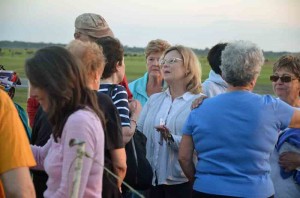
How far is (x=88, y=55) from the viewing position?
318 cm

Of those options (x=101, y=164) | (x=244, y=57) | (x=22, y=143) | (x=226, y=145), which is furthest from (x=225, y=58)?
(x=22, y=143)

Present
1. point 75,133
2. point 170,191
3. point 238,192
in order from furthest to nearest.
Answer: point 170,191 < point 238,192 < point 75,133

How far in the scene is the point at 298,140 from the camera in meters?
3.96

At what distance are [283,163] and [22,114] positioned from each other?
6.25ft

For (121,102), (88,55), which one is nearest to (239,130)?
(121,102)

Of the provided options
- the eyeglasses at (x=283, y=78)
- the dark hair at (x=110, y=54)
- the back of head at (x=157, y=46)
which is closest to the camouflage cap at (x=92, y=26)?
the dark hair at (x=110, y=54)

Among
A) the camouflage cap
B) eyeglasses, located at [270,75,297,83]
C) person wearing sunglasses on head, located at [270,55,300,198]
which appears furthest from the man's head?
person wearing sunglasses on head, located at [270,55,300,198]

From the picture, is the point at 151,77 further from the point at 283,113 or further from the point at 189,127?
the point at 283,113

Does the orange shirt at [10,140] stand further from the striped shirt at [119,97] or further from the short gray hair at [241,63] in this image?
the short gray hair at [241,63]

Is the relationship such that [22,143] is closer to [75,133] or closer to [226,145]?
[75,133]

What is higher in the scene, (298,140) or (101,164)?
(101,164)

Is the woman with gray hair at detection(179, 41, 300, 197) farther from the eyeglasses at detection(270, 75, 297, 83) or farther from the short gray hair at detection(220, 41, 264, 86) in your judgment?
the eyeglasses at detection(270, 75, 297, 83)

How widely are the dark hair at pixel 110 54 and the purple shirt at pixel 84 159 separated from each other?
1.14 m

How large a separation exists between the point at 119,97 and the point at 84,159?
123cm
